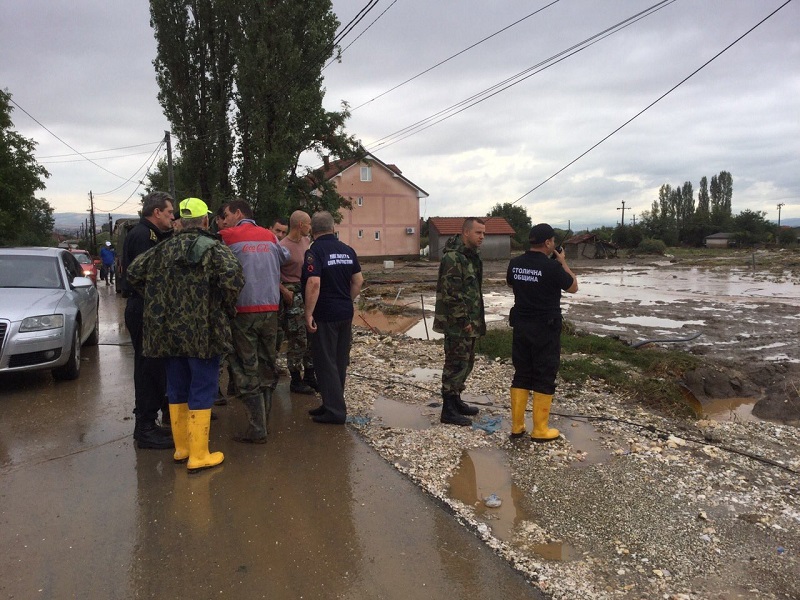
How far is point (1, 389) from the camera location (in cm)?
634

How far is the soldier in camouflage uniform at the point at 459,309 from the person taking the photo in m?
5.20

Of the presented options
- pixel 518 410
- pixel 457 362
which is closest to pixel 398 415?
pixel 457 362

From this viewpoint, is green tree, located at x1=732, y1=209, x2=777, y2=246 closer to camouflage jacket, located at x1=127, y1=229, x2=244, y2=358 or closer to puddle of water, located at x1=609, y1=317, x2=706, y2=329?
puddle of water, located at x1=609, y1=317, x2=706, y2=329

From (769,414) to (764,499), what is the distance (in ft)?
11.8

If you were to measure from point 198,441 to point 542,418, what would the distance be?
2756mm

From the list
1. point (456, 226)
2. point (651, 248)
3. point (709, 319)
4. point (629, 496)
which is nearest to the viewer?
point (629, 496)

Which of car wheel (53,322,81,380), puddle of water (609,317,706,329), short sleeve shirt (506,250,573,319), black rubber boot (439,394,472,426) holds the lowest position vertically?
puddle of water (609,317,706,329)

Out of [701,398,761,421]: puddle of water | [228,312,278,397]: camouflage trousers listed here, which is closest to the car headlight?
[228,312,278,397]: camouflage trousers

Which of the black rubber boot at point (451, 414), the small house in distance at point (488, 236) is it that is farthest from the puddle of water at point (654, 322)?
the small house in distance at point (488, 236)

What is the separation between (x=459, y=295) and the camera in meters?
5.19

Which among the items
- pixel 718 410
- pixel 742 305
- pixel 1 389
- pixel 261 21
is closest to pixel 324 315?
pixel 1 389

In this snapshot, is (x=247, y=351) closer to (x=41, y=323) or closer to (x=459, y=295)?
(x=459, y=295)

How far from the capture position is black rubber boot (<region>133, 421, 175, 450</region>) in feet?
15.2

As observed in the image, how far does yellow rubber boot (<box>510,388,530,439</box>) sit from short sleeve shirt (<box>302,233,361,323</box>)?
1637mm
